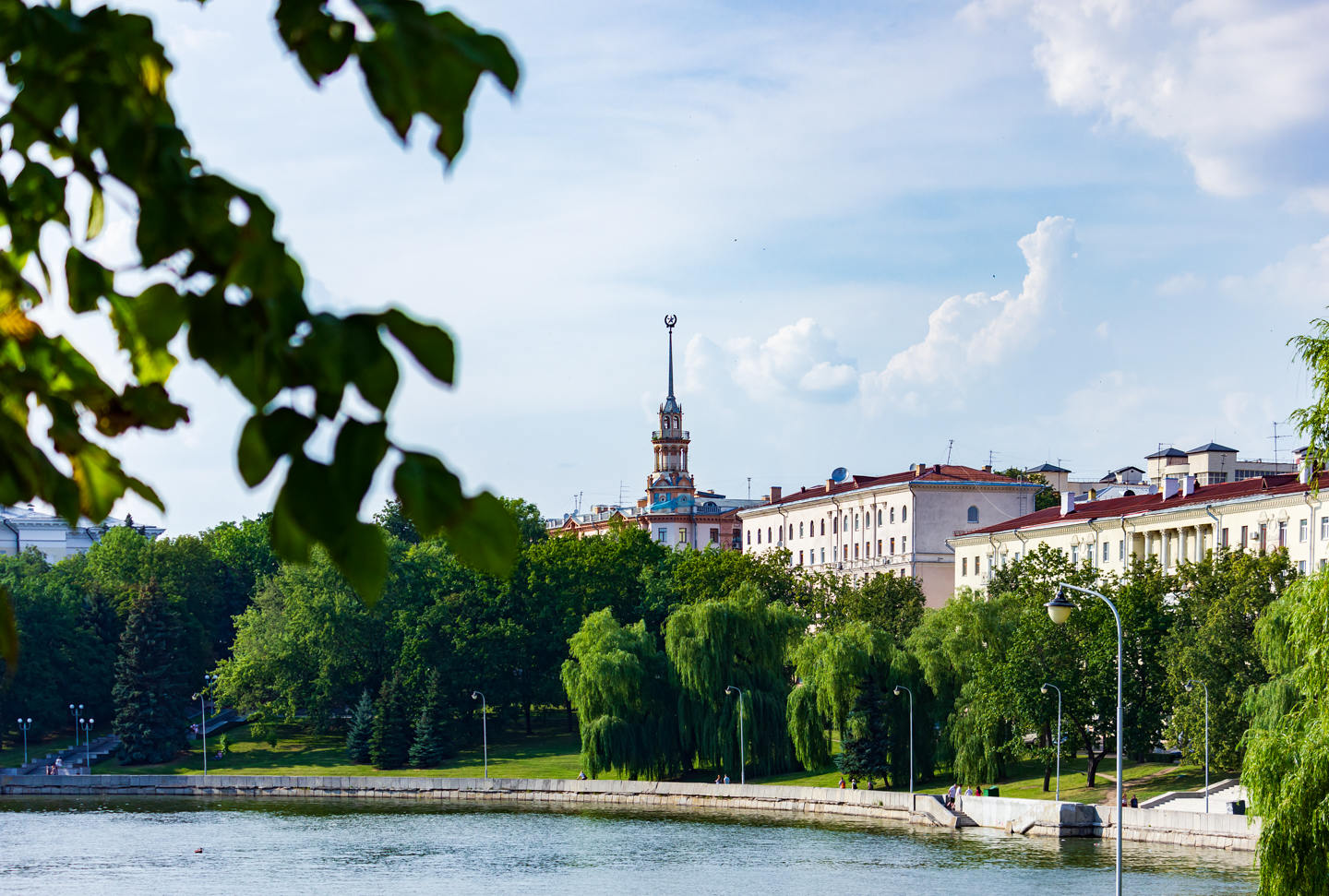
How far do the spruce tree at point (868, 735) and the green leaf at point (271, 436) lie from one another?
2518 inches

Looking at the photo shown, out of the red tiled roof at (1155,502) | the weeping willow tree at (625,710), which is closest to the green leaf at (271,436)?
the red tiled roof at (1155,502)

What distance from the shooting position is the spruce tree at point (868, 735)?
212ft

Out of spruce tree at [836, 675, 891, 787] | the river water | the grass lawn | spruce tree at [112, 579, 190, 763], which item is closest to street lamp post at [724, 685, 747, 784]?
the river water

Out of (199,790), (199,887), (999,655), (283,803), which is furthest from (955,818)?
(199,790)

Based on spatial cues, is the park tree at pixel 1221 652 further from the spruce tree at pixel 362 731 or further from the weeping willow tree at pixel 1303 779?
the spruce tree at pixel 362 731

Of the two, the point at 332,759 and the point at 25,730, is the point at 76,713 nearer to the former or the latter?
the point at 25,730

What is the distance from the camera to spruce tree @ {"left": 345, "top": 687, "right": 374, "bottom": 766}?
8506 centimetres

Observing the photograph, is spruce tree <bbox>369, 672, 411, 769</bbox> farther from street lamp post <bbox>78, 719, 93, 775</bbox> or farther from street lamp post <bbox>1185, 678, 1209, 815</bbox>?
street lamp post <bbox>1185, 678, 1209, 815</bbox>

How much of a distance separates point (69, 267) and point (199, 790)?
82.6 metres

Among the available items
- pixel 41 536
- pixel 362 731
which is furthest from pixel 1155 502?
pixel 41 536

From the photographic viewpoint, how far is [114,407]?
8.77ft

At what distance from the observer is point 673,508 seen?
150m

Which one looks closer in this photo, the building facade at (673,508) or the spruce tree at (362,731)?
the spruce tree at (362,731)

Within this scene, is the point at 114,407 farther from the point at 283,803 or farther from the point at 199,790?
the point at 199,790
